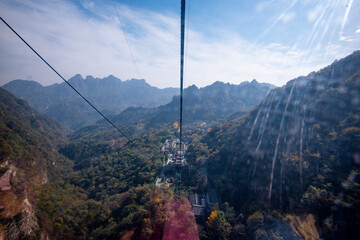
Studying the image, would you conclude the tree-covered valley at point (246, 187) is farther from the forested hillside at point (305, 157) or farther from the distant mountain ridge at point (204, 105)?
the distant mountain ridge at point (204, 105)

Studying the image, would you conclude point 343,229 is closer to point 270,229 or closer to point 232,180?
point 270,229

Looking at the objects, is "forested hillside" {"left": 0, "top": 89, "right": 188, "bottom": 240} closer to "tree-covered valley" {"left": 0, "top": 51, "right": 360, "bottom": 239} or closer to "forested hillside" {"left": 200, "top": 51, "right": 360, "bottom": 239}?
"tree-covered valley" {"left": 0, "top": 51, "right": 360, "bottom": 239}

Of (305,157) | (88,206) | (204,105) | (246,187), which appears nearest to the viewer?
(305,157)

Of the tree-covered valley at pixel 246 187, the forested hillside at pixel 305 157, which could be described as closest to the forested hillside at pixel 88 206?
the tree-covered valley at pixel 246 187

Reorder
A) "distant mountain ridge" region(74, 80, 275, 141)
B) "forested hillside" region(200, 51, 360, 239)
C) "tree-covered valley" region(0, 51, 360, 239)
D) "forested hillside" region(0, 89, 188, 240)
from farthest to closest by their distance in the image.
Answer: "distant mountain ridge" region(74, 80, 275, 141) → "forested hillside" region(0, 89, 188, 240) → "tree-covered valley" region(0, 51, 360, 239) → "forested hillside" region(200, 51, 360, 239)

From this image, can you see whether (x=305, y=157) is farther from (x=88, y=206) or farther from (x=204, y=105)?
(x=204, y=105)

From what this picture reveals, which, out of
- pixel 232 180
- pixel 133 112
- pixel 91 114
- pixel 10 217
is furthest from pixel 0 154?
pixel 91 114

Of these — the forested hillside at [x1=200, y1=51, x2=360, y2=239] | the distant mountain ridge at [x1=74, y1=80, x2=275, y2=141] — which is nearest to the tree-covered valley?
the forested hillside at [x1=200, y1=51, x2=360, y2=239]

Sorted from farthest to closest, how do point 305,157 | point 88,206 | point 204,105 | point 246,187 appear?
point 204,105 < point 88,206 < point 246,187 < point 305,157

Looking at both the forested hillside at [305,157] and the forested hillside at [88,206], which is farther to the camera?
the forested hillside at [88,206]

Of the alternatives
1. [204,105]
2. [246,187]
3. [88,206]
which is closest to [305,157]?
[246,187]

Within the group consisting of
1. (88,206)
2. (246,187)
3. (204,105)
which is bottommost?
(88,206)
